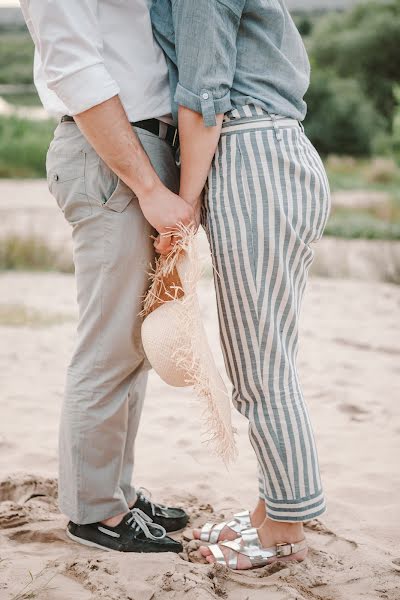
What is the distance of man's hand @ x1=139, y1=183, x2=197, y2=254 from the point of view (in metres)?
1.84

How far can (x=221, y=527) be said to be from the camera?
2.23m

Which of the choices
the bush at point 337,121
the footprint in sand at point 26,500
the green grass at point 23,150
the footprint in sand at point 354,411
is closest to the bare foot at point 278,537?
the footprint in sand at point 26,500

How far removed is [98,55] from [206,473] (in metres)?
1.53

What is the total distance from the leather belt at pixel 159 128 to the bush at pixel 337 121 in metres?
17.1

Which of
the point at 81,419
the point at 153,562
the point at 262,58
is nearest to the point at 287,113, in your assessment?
the point at 262,58

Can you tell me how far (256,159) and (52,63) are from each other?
515mm

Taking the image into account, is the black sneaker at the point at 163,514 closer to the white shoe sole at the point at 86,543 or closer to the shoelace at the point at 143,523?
the shoelace at the point at 143,523

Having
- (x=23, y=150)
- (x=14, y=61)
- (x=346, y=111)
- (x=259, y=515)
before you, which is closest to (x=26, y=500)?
(x=259, y=515)

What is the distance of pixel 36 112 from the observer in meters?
17.1

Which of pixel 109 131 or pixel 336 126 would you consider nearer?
pixel 109 131

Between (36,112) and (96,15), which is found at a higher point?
(96,15)

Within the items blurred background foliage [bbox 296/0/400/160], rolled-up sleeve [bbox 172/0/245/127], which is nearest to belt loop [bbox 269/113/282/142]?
rolled-up sleeve [bbox 172/0/245/127]

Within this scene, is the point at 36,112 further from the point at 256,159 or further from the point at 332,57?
the point at 256,159

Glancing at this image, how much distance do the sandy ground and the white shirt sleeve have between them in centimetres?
113
